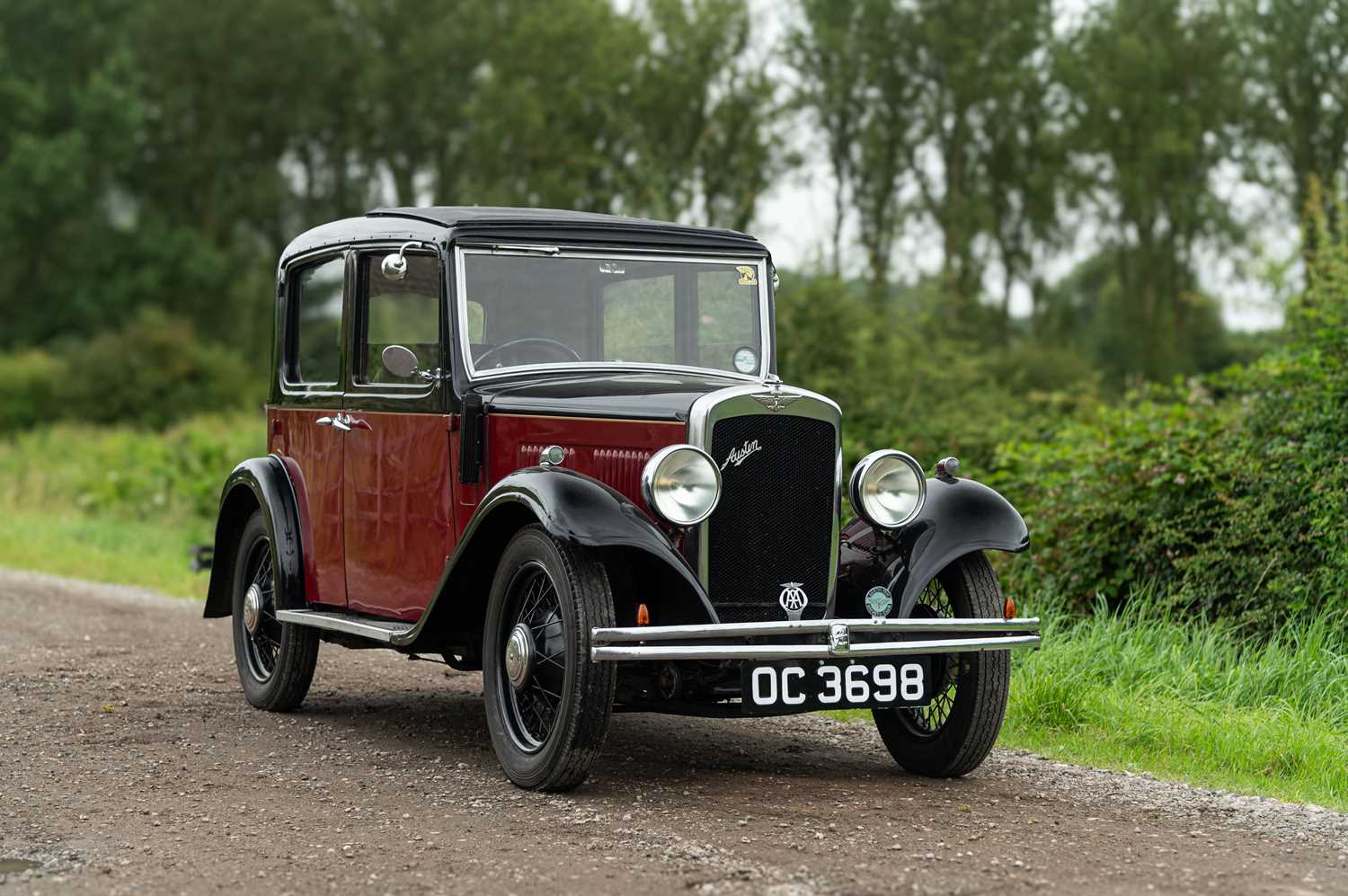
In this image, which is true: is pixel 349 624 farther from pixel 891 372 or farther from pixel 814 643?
pixel 891 372

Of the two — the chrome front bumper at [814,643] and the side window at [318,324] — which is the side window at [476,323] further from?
the chrome front bumper at [814,643]

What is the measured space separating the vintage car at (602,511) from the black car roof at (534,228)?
13 millimetres

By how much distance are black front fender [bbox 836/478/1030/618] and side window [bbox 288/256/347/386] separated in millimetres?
2640

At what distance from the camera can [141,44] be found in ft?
145

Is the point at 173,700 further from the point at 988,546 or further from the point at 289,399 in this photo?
the point at 988,546

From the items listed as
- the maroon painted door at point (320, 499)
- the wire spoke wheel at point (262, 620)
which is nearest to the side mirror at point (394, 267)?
the maroon painted door at point (320, 499)

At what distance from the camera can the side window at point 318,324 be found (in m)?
7.38

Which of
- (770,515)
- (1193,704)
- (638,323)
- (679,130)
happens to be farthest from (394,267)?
(679,130)

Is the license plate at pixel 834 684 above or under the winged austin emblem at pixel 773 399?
under

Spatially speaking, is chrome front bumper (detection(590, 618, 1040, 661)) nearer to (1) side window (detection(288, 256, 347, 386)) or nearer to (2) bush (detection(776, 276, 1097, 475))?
(1) side window (detection(288, 256, 347, 386))

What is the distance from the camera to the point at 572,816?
207 inches

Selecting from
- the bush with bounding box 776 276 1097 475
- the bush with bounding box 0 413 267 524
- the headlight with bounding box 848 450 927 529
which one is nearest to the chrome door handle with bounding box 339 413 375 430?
the headlight with bounding box 848 450 927 529

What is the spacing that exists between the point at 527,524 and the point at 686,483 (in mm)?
647

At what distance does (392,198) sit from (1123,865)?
1563 inches
